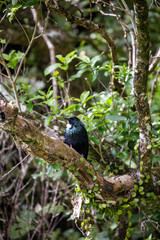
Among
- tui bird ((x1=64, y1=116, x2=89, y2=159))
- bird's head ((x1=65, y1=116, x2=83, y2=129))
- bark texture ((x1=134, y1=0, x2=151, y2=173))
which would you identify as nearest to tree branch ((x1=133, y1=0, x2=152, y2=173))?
bark texture ((x1=134, y1=0, x2=151, y2=173))

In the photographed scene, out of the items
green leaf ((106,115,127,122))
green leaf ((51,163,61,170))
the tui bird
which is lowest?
the tui bird

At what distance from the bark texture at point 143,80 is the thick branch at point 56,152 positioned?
0.30m

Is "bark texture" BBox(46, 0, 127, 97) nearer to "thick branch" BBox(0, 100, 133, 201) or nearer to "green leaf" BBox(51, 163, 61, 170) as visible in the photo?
"thick branch" BBox(0, 100, 133, 201)

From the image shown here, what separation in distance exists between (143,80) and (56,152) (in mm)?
882

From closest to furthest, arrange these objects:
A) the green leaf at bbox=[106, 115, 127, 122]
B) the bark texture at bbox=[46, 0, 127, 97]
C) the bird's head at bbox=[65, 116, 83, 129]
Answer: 1. the green leaf at bbox=[106, 115, 127, 122]
2. the bark texture at bbox=[46, 0, 127, 97]
3. the bird's head at bbox=[65, 116, 83, 129]

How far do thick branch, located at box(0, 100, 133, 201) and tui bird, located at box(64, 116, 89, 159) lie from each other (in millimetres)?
357

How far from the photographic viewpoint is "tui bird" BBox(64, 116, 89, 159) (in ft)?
8.34

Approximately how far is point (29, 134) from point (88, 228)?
117 centimetres

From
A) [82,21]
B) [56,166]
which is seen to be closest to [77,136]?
[56,166]

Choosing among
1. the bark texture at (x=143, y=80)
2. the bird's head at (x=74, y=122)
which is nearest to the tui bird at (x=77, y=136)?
the bird's head at (x=74, y=122)

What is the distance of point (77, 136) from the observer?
260 cm

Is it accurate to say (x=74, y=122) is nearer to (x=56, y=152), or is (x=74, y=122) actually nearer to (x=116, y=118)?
(x=116, y=118)

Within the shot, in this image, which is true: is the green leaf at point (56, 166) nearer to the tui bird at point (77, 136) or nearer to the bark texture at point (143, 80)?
the tui bird at point (77, 136)

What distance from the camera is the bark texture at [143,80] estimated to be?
1967 millimetres
